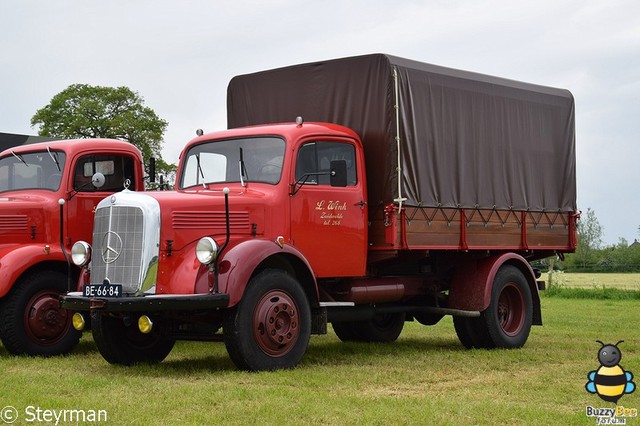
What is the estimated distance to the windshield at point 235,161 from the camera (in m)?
11.1

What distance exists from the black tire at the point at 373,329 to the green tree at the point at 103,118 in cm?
3455

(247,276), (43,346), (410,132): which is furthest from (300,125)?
(43,346)

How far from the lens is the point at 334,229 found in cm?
1136

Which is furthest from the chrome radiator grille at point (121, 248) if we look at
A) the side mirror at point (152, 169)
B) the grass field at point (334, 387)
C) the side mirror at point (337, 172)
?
the side mirror at point (152, 169)

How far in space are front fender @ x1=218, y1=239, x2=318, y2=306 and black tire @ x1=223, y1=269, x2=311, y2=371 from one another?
7.5 inches

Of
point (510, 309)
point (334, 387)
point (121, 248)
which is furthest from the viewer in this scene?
point (510, 309)

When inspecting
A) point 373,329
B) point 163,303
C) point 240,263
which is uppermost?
point 240,263

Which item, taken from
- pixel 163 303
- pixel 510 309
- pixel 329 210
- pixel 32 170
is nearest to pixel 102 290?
pixel 163 303

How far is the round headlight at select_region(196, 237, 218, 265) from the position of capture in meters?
9.66

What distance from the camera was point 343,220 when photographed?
11445mm

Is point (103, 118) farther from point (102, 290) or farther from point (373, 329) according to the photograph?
point (102, 290)

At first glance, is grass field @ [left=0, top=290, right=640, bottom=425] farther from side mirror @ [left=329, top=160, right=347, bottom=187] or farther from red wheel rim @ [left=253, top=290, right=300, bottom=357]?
side mirror @ [left=329, top=160, right=347, bottom=187]

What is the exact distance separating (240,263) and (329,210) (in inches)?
71.4

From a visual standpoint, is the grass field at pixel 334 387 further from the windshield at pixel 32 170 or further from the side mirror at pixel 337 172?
the windshield at pixel 32 170
